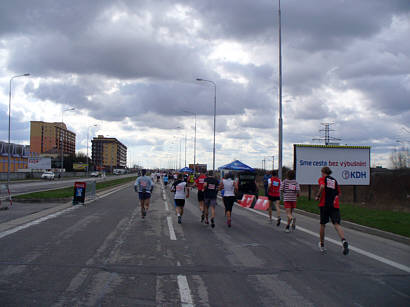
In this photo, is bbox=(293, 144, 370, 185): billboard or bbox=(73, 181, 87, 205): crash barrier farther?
bbox=(293, 144, 370, 185): billboard

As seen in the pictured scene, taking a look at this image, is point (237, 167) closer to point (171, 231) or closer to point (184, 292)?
point (171, 231)

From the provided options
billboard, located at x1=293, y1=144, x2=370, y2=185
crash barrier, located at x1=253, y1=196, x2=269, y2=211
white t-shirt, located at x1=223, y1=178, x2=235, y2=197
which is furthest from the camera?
billboard, located at x1=293, y1=144, x2=370, y2=185

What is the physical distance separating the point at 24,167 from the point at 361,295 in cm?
10685

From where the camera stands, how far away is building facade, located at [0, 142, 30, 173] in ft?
279

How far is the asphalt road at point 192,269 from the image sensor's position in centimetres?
529

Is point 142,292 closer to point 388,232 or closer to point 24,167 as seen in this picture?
point 388,232

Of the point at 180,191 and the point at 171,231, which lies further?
the point at 180,191

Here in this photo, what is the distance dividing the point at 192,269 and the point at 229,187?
553 cm

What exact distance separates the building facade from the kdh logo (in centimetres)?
7844

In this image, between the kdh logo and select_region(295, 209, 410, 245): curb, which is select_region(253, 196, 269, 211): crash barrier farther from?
the kdh logo

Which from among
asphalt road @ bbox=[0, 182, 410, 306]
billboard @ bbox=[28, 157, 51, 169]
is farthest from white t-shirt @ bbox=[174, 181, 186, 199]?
billboard @ bbox=[28, 157, 51, 169]

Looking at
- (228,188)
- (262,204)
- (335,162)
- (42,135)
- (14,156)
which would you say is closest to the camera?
(228,188)

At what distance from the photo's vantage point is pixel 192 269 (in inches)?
267

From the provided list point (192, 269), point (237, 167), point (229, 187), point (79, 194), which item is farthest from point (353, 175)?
point (192, 269)
